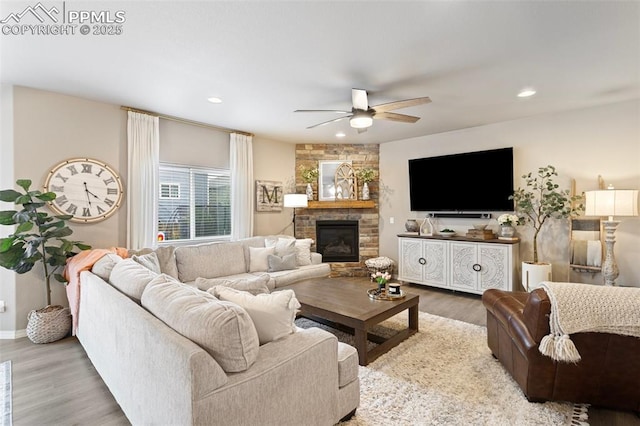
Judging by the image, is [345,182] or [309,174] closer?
[309,174]

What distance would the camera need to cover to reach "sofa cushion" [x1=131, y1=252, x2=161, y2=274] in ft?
10.2

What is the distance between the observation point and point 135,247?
383cm

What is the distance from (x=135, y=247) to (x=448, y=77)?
425 cm

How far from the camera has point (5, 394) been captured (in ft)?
7.06

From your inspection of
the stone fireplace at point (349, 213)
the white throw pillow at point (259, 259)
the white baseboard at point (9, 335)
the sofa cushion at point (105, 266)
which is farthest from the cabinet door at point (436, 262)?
the white baseboard at point (9, 335)

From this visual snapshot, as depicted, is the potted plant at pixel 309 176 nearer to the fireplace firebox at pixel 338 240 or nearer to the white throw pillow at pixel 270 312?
the fireplace firebox at pixel 338 240

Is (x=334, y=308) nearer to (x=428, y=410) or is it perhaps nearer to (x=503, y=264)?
(x=428, y=410)

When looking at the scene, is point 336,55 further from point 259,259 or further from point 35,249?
point 35,249

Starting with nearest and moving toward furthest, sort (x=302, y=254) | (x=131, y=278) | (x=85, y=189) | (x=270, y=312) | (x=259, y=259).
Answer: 1. (x=270, y=312)
2. (x=131, y=278)
3. (x=85, y=189)
4. (x=259, y=259)
5. (x=302, y=254)

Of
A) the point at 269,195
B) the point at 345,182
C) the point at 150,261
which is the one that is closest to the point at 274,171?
the point at 269,195

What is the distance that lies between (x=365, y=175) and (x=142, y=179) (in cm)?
376

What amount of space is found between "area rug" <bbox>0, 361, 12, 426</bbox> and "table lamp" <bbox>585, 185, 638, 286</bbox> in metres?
5.66

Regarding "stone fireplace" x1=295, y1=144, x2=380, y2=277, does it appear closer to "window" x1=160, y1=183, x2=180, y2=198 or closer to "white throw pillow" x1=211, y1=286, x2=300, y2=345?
"window" x1=160, y1=183, x2=180, y2=198

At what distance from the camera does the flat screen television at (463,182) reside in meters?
4.50
